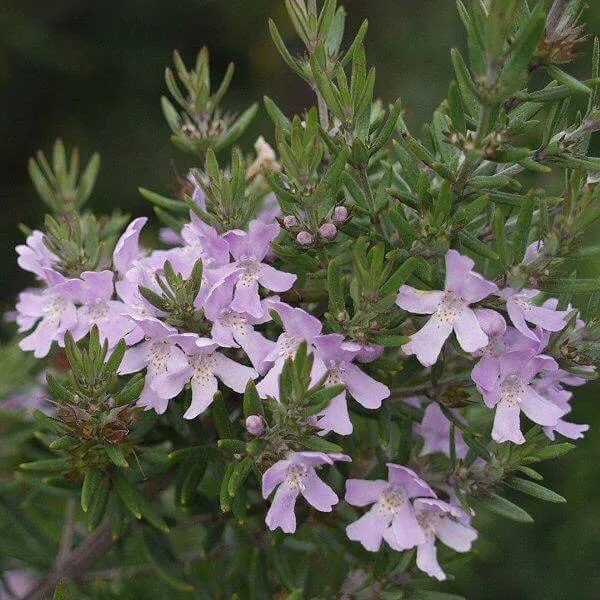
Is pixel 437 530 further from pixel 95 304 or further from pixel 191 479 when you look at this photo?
pixel 95 304

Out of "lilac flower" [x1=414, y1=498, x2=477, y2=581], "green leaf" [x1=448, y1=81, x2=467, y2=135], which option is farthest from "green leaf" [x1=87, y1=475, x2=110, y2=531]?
"green leaf" [x1=448, y1=81, x2=467, y2=135]

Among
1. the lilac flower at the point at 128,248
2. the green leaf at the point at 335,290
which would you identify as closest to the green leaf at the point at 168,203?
the lilac flower at the point at 128,248

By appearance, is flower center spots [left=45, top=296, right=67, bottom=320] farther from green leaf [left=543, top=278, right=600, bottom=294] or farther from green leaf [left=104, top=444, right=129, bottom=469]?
green leaf [left=543, top=278, right=600, bottom=294]

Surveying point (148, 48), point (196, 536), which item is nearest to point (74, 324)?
point (196, 536)

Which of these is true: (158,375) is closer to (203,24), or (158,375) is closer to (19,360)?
(19,360)

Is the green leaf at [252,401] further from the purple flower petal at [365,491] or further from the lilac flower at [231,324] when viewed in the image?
the purple flower petal at [365,491]

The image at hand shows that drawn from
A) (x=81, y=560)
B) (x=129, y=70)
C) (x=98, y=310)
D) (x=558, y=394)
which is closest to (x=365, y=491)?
(x=558, y=394)

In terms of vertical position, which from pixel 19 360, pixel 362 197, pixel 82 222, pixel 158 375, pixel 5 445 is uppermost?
pixel 362 197
